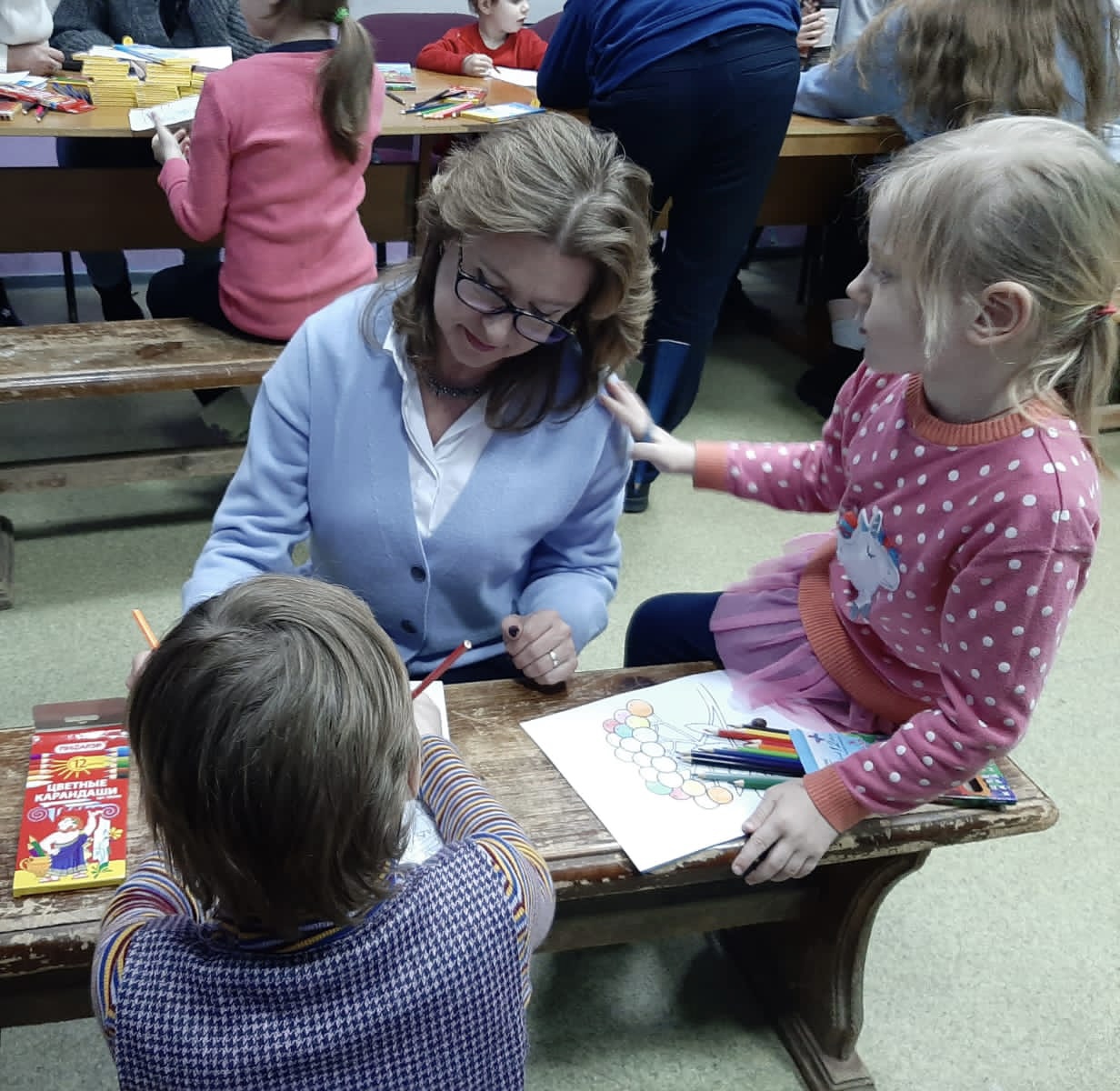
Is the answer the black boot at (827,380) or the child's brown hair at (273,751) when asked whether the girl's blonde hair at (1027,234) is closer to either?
the child's brown hair at (273,751)

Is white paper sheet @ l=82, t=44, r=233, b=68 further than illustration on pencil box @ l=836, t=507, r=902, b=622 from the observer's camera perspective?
Yes

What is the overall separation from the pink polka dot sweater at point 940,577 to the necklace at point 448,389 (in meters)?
0.41

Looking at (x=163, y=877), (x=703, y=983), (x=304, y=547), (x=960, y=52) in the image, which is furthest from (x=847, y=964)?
(x=960, y=52)

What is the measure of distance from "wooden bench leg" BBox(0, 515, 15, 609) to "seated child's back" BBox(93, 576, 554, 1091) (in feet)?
5.62

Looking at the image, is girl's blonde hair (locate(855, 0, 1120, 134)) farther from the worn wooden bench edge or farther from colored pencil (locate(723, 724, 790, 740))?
colored pencil (locate(723, 724, 790, 740))

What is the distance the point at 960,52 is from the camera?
8.14 ft

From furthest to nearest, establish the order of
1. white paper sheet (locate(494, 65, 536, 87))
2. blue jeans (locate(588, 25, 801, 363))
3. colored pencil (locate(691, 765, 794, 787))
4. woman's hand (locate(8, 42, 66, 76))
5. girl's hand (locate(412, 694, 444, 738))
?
white paper sheet (locate(494, 65, 536, 87))
woman's hand (locate(8, 42, 66, 76))
blue jeans (locate(588, 25, 801, 363))
colored pencil (locate(691, 765, 794, 787))
girl's hand (locate(412, 694, 444, 738))

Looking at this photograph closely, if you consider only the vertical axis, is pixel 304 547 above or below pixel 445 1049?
below

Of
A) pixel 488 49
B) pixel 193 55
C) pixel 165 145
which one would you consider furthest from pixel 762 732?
pixel 488 49

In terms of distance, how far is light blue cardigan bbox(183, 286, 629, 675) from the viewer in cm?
128

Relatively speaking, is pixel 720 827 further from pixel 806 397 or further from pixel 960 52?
pixel 806 397

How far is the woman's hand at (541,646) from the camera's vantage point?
130 centimetres

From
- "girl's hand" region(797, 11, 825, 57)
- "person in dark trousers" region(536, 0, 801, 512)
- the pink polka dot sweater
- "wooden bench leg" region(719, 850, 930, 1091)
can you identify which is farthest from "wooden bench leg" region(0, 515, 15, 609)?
"girl's hand" region(797, 11, 825, 57)

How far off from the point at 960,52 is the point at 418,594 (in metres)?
1.95
